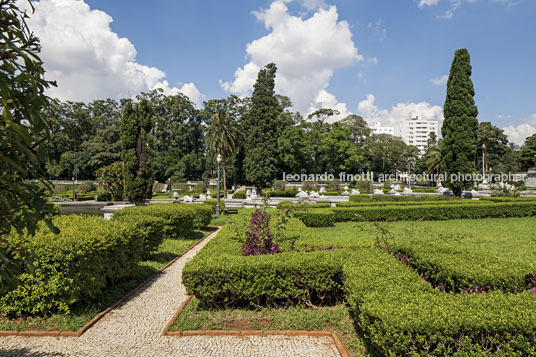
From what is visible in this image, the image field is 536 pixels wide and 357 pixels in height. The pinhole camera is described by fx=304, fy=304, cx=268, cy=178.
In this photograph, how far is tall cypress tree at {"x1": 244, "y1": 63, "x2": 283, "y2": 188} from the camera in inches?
1352

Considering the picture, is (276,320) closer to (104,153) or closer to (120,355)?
(120,355)

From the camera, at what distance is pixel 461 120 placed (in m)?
21.5

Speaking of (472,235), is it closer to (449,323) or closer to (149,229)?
(449,323)

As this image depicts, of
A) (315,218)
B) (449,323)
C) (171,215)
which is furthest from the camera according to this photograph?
(315,218)

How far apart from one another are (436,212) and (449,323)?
47.4 feet

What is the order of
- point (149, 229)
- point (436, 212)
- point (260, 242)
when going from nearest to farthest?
1. point (260, 242)
2. point (149, 229)
3. point (436, 212)

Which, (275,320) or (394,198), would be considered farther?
(394,198)

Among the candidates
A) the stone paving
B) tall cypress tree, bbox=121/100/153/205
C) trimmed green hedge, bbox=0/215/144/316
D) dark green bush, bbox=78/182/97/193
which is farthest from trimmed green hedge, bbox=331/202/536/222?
dark green bush, bbox=78/182/97/193

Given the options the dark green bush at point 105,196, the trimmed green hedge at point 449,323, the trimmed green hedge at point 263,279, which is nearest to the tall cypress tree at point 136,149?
the trimmed green hedge at point 263,279

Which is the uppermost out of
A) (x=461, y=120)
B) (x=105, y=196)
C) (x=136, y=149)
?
(x=461, y=120)

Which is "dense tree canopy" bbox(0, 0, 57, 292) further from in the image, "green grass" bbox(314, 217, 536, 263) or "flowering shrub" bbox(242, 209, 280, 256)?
"green grass" bbox(314, 217, 536, 263)

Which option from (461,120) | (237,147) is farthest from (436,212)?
(237,147)

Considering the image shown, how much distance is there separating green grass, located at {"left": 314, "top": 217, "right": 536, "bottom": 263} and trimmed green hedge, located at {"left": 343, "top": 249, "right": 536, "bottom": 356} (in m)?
2.81

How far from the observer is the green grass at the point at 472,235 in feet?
23.5
